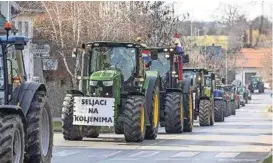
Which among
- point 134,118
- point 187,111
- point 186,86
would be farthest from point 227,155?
point 186,86

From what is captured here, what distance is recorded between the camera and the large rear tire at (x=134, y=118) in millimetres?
22500

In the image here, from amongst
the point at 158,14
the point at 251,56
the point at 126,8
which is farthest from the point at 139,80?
the point at 251,56

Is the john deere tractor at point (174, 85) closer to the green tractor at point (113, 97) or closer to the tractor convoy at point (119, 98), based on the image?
the tractor convoy at point (119, 98)

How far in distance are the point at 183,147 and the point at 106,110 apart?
2.44m

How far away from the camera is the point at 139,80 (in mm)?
24094

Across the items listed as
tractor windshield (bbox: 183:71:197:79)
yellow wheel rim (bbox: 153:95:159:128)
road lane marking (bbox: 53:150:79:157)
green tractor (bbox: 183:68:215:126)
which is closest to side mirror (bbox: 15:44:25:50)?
road lane marking (bbox: 53:150:79:157)

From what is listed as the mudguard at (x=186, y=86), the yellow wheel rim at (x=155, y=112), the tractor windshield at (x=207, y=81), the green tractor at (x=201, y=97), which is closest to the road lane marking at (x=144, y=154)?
the yellow wheel rim at (x=155, y=112)

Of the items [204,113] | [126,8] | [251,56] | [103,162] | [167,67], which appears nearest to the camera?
[103,162]

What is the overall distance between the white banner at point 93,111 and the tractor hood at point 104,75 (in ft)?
2.24

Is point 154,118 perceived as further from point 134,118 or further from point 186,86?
point 186,86

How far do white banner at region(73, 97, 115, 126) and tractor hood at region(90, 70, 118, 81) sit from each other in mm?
684

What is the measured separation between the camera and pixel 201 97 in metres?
35.0

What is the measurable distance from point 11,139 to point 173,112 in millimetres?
15548

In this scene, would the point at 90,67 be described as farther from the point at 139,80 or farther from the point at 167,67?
the point at 167,67
